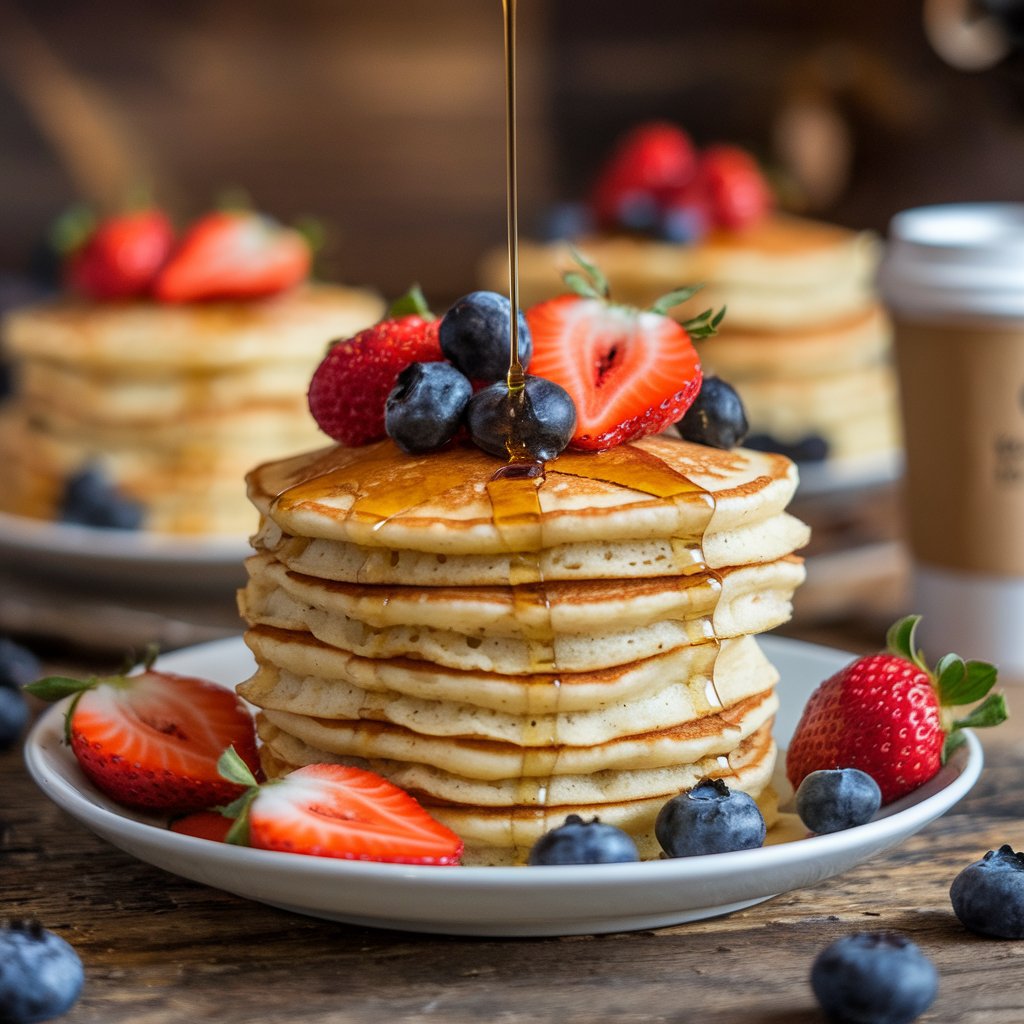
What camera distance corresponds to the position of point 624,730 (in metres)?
1.40

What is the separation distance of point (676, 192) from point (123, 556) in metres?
1.66

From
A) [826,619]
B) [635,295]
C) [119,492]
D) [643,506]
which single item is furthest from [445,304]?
[643,506]

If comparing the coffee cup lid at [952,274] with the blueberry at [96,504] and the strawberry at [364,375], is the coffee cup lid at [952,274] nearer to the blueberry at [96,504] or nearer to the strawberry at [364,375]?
the strawberry at [364,375]

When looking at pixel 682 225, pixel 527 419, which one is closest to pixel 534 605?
pixel 527 419

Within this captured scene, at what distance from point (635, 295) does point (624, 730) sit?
2066mm

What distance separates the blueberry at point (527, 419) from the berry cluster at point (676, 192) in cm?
200

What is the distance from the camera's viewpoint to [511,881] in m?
1.18

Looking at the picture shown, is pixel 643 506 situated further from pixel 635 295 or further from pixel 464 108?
pixel 464 108

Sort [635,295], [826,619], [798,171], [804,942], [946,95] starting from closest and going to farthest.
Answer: [804,942] < [826,619] < [635,295] < [946,95] < [798,171]

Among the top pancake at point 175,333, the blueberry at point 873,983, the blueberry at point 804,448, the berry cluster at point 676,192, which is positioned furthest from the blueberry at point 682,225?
the blueberry at point 873,983

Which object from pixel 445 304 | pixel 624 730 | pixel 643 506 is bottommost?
pixel 445 304

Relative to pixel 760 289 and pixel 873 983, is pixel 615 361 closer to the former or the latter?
pixel 873 983

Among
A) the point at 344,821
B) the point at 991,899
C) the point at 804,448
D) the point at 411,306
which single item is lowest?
the point at 804,448

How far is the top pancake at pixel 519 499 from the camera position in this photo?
1342 millimetres
